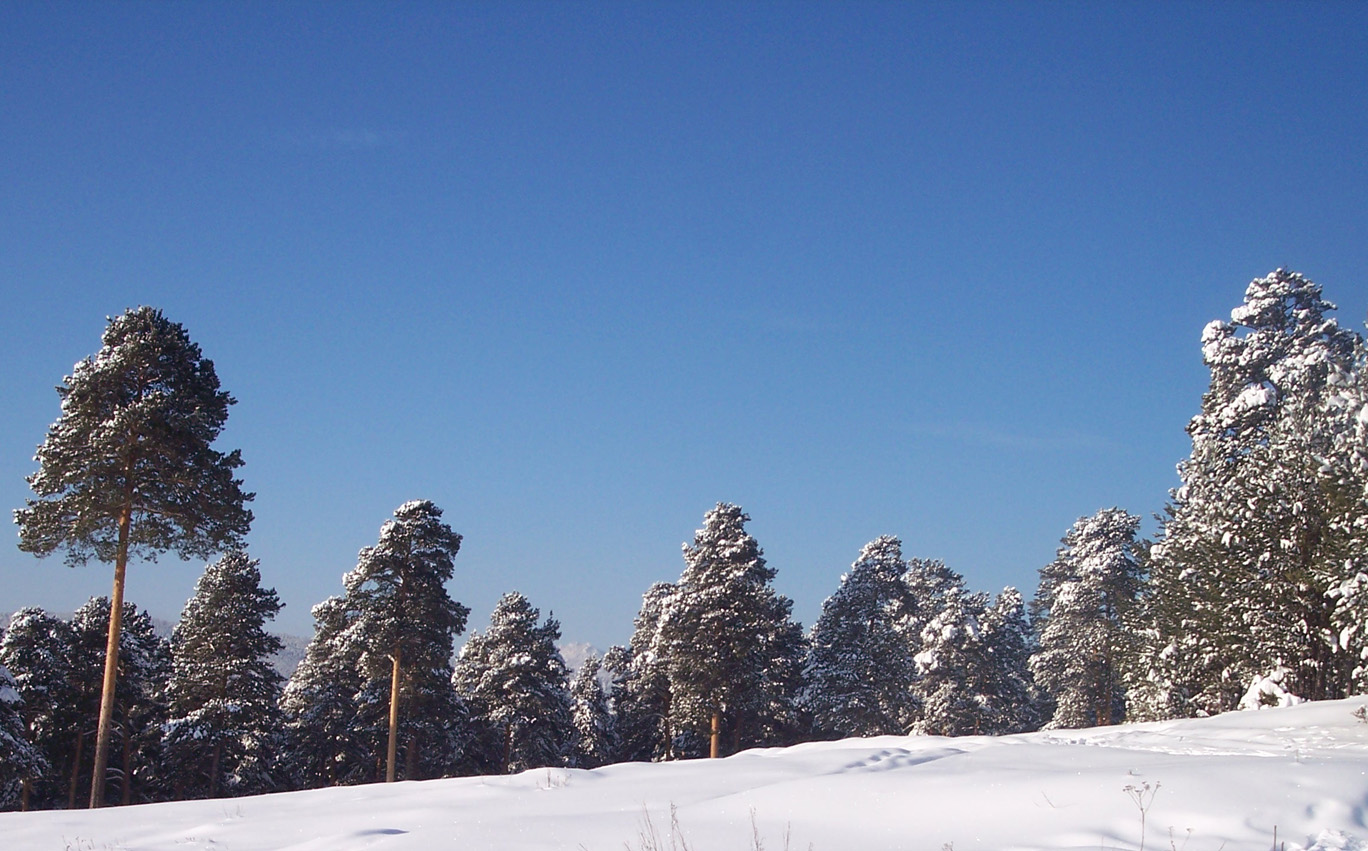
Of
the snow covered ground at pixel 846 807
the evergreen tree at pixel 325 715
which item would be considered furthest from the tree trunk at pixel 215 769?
the snow covered ground at pixel 846 807

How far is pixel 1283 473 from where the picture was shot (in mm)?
26219

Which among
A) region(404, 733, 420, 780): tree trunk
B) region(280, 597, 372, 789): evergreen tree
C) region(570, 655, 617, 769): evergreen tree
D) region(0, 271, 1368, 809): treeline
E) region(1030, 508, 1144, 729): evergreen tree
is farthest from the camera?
region(570, 655, 617, 769): evergreen tree

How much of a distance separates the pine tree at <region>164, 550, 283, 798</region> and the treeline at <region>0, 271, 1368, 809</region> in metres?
0.11

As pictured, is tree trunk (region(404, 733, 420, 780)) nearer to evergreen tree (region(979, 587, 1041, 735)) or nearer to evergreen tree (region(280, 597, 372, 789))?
evergreen tree (region(280, 597, 372, 789))

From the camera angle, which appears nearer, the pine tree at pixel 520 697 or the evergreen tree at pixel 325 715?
the evergreen tree at pixel 325 715

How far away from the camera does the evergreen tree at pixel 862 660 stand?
4697 centimetres

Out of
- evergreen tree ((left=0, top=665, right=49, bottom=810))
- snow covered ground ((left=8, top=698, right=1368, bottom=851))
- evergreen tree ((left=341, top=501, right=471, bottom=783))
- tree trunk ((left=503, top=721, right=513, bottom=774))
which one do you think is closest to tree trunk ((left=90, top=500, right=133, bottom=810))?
evergreen tree ((left=0, top=665, right=49, bottom=810))

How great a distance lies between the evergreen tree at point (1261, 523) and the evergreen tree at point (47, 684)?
3942 centimetres

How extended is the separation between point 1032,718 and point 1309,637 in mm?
38452

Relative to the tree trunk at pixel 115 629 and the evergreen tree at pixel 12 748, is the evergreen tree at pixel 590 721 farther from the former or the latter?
the tree trunk at pixel 115 629

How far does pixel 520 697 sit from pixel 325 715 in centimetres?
874

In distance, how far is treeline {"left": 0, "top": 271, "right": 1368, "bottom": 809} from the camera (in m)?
25.5

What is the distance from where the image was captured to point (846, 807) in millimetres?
9406

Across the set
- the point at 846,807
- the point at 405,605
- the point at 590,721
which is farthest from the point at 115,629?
the point at 590,721
